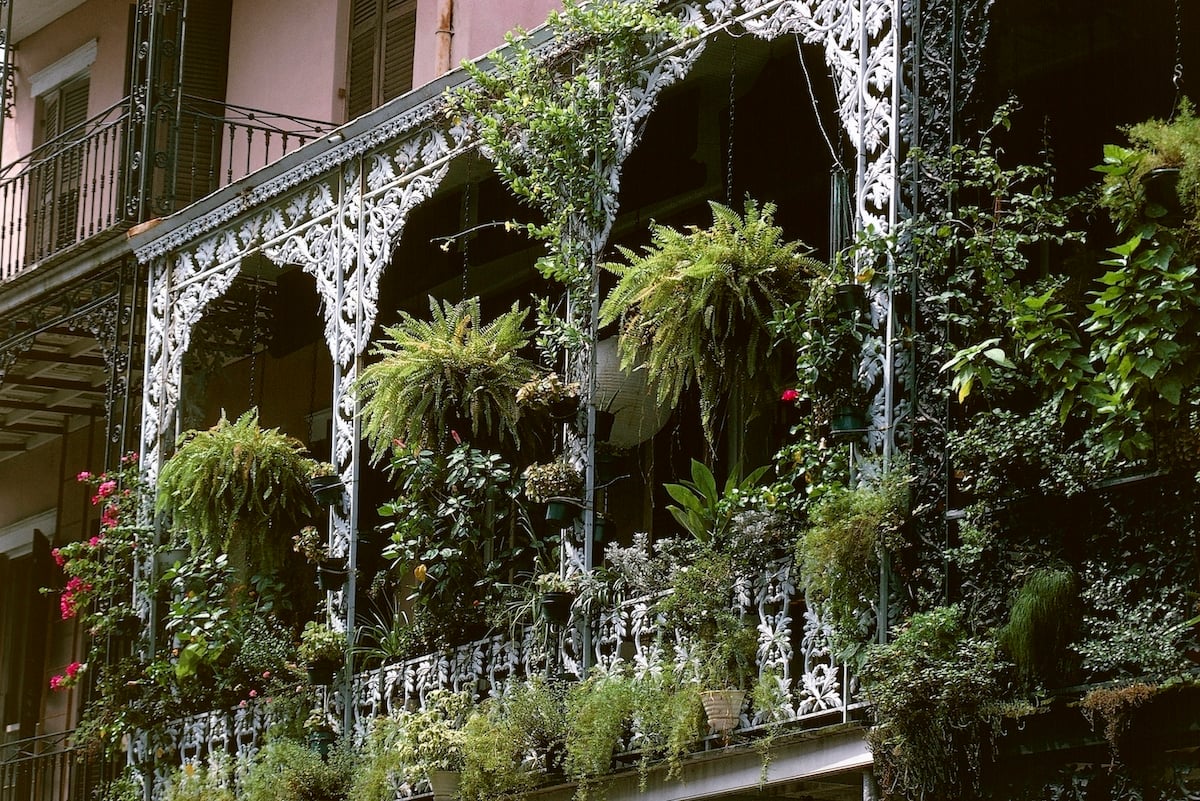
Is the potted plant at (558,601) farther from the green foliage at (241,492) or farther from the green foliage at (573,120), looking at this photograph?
the green foliage at (241,492)

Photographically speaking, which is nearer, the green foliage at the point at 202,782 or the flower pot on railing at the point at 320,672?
the flower pot on railing at the point at 320,672

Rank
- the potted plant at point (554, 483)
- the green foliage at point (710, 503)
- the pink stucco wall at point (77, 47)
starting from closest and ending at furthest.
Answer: the green foliage at point (710, 503) < the potted plant at point (554, 483) < the pink stucco wall at point (77, 47)

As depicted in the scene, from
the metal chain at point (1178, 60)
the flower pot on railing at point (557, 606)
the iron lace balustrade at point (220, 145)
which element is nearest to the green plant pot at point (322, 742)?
the flower pot on railing at point (557, 606)

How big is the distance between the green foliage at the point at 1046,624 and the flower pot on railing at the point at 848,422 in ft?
4.11

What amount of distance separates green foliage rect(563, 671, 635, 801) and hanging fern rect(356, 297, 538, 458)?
5.77ft

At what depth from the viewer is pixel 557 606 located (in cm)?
1068

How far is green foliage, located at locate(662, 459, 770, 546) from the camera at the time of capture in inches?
390

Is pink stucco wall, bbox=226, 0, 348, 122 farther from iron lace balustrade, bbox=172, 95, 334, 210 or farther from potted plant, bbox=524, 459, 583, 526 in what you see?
potted plant, bbox=524, 459, 583, 526

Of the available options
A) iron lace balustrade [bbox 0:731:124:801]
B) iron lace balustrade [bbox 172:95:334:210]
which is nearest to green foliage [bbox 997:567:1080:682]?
iron lace balustrade [bbox 0:731:124:801]

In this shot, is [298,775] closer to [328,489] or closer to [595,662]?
[328,489]

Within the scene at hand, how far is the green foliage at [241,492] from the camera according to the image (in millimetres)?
13047

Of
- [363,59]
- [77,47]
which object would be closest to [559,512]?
[363,59]

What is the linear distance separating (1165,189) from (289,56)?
996cm

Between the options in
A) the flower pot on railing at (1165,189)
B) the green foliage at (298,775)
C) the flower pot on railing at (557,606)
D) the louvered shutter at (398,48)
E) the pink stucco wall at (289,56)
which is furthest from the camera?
the pink stucco wall at (289,56)
